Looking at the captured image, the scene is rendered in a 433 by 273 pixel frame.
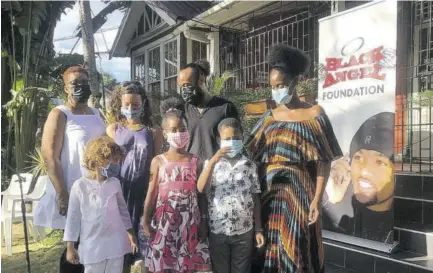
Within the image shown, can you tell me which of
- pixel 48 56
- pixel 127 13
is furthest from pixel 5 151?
pixel 127 13

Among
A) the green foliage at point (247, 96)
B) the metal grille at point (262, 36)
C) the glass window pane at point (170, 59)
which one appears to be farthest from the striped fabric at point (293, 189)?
the glass window pane at point (170, 59)

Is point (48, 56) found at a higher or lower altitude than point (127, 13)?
lower

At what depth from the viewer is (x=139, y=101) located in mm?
2904

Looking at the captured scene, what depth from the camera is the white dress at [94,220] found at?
2.58m

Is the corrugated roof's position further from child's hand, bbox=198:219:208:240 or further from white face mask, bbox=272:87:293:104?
child's hand, bbox=198:219:208:240

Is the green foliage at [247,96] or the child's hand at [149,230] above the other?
the green foliage at [247,96]

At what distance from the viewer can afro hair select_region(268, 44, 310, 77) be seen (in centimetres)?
258

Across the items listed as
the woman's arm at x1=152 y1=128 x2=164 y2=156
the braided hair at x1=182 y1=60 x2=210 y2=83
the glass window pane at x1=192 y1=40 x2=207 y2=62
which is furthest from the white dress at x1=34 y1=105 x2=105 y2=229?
the glass window pane at x1=192 y1=40 x2=207 y2=62

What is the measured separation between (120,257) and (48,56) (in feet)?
25.3

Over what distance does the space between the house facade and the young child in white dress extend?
2539 mm

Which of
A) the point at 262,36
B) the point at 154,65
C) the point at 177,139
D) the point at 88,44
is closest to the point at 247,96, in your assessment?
the point at 262,36

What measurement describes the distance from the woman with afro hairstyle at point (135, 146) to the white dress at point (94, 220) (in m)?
0.18

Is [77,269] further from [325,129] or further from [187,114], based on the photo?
[325,129]

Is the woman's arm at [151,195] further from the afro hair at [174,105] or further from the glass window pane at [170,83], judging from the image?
the glass window pane at [170,83]
